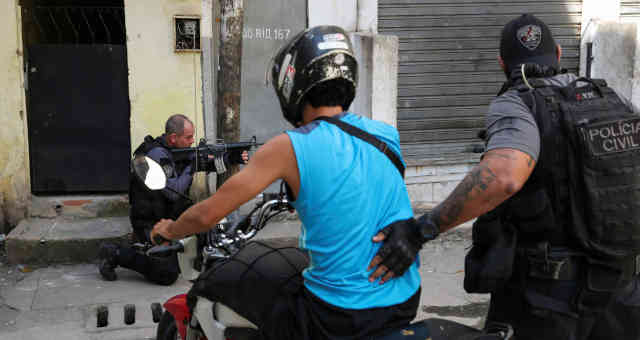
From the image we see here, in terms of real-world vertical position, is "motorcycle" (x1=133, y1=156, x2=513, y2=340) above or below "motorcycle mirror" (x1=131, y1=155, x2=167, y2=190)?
below

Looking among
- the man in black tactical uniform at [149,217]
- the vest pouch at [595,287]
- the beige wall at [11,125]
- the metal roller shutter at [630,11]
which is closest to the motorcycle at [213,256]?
the vest pouch at [595,287]

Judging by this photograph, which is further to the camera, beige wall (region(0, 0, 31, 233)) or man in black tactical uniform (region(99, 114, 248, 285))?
beige wall (region(0, 0, 31, 233))

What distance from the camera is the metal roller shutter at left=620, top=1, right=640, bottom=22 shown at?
8.34 m

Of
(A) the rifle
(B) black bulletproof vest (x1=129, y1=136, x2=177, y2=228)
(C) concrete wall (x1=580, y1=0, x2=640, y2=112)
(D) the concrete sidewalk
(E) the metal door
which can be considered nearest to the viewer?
(A) the rifle

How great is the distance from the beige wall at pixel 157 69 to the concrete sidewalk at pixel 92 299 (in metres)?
1.63

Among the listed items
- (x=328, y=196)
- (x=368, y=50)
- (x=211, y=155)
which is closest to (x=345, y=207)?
(x=328, y=196)

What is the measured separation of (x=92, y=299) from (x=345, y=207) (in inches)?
157

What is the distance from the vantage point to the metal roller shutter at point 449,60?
797 cm

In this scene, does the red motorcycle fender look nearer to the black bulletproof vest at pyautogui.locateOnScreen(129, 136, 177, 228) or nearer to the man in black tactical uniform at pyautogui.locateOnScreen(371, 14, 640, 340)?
the man in black tactical uniform at pyautogui.locateOnScreen(371, 14, 640, 340)

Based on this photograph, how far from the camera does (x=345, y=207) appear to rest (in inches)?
84.1

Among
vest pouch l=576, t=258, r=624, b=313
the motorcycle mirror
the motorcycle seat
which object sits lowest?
the motorcycle seat

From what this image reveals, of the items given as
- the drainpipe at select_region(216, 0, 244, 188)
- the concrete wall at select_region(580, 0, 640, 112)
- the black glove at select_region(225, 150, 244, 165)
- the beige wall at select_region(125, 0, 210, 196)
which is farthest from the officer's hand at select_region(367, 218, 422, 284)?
the concrete wall at select_region(580, 0, 640, 112)

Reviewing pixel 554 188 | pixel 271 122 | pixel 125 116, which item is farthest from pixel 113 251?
pixel 554 188

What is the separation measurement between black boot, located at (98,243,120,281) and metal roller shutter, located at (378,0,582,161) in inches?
148
